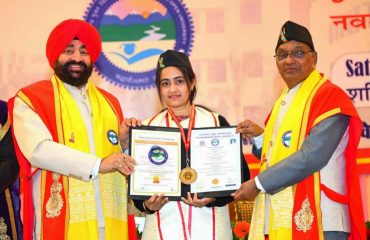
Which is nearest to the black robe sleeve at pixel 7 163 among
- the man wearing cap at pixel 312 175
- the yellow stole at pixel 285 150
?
the man wearing cap at pixel 312 175

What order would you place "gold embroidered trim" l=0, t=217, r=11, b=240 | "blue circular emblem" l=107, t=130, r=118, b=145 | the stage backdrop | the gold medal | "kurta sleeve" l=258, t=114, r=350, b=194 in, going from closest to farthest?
"kurta sleeve" l=258, t=114, r=350, b=194 < the gold medal < "blue circular emblem" l=107, t=130, r=118, b=145 < "gold embroidered trim" l=0, t=217, r=11, b=240 < the stage backdrop

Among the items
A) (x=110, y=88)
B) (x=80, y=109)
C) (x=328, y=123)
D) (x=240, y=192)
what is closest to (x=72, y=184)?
(x=80, y=109)

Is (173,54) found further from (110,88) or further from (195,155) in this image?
(110,88)

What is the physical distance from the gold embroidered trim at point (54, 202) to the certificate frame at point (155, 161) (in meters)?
0.44

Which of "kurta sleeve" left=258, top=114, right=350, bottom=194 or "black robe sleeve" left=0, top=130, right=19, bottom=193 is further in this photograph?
"black robe sleeve" left=0, top=130, right=19, bottom=193

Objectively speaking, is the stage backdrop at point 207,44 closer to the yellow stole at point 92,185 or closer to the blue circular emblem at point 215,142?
the yellow stole at point 92,185

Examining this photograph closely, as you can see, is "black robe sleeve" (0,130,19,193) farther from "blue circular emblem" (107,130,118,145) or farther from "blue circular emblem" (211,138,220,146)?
"blue circular emblem" (211,138,220,146)

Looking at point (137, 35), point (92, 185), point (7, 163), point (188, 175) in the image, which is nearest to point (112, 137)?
point (92, 185)

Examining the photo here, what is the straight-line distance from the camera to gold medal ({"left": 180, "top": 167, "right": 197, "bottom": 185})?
368 cm

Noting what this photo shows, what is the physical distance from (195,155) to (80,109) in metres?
0.82

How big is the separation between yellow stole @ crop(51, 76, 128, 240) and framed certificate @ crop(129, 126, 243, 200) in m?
0.29

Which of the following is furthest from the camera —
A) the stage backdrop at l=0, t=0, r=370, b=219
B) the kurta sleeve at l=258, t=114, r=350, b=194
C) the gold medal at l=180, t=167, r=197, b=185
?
the stage backdrop at l=0, t=0, r=370, b=219

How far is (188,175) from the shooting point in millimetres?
3689

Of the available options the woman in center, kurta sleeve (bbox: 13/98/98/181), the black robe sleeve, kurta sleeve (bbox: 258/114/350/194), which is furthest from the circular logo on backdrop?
kurta sleeve (bbox: 258/114/350/194)
